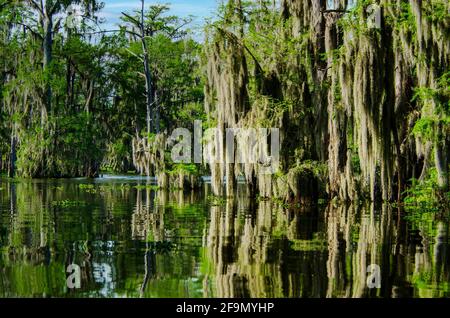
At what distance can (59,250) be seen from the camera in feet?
39.8

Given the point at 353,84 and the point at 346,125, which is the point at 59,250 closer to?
the point at 353,84

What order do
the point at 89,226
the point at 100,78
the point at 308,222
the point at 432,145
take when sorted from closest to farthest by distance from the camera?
the point at 89,226 < the point at 308,222 < the point at 432,145 < the point at 100,78

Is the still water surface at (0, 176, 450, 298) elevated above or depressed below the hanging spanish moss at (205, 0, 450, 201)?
below

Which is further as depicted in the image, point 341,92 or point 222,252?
point 341,92

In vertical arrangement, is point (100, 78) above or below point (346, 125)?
above

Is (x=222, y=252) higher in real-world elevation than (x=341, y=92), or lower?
lower

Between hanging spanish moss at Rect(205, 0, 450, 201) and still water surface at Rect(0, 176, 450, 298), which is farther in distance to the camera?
hanging spanish moss at Rect(205, 0, 450, 201)

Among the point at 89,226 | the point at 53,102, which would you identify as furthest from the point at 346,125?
the point at 53,102

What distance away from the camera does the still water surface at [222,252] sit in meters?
8.88

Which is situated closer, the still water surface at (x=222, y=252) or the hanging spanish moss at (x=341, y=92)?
the still water surface at (x=222, y=252)

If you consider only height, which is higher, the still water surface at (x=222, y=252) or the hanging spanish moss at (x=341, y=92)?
the hanging spanish moss at (x=341, y=92)

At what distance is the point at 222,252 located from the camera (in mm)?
12055

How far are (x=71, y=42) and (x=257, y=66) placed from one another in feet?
98.6

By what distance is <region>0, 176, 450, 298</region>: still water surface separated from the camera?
8.88 metres
